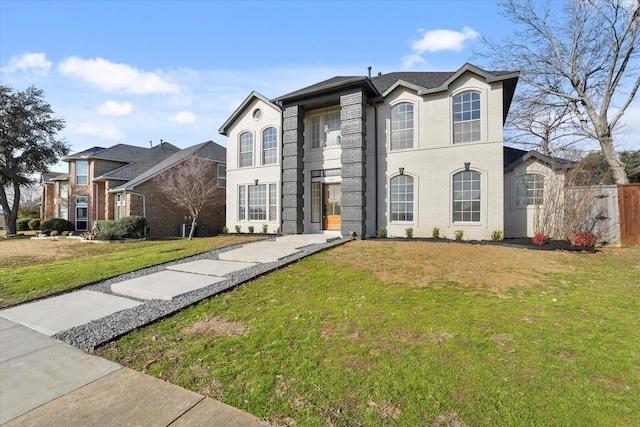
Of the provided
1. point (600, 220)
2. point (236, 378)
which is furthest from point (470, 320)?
point (600, 220)

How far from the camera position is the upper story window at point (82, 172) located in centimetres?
2442

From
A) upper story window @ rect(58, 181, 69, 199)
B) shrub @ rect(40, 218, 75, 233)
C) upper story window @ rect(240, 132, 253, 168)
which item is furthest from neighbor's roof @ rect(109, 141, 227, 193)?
upper story window @ rect(58, 181, 69, 199)

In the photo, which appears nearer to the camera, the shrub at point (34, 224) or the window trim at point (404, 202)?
the window trim at point (404, 202)

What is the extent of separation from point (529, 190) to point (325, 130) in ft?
30.3

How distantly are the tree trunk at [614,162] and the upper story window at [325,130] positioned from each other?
13088 millimetres

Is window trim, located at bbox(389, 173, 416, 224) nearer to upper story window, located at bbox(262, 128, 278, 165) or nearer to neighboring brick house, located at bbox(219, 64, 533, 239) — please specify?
neighboring brick house, located at bbox(219, 64, 533, 239)

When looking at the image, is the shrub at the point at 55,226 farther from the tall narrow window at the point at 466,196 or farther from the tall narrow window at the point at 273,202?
the tall narrow window at the point at 466,196

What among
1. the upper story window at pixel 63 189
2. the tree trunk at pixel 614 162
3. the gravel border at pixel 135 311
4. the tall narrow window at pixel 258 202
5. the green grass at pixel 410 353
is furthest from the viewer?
the upper story window at pixel 63 189

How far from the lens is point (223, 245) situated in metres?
11.8

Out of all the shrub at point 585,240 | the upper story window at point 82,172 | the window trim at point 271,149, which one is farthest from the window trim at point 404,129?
the upper story window at point 82,172

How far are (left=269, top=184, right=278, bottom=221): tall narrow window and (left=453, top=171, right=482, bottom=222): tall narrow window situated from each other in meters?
8.43

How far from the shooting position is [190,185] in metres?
19.1

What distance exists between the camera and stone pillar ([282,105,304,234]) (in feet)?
46.1

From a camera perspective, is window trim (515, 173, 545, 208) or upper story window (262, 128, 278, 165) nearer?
window trim (515, 173, 545, 208)
